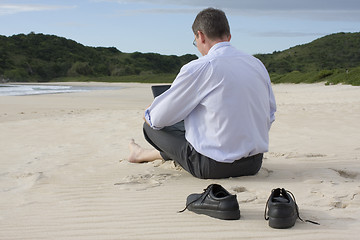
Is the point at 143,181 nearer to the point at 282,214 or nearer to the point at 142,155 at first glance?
the point at 142,155

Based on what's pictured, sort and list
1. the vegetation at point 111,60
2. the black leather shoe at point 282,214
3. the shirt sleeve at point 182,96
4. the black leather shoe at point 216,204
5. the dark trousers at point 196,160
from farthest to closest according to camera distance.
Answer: the vegetation at point 111,60, the dark trousers at point 196,160, the shirt sleeve at point 182,96, the black leather shoe at point 216,204, the black leather shoe at point 282,214

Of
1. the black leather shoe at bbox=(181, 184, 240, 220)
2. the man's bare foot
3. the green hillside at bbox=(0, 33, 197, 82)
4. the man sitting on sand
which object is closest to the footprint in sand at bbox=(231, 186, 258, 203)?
the man sitting on sand

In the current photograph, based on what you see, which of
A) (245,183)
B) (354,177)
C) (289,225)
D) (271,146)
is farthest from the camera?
(271,146)

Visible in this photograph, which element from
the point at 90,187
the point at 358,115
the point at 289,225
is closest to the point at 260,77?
the point at 289,225

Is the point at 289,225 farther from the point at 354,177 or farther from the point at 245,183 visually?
the point at 354,177

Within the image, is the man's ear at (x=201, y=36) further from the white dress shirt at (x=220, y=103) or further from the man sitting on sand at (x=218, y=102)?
the white dress shirt at (x=220, y=103)

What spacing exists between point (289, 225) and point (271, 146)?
359cm

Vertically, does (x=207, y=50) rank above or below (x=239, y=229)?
above

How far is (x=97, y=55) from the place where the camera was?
80312 mm

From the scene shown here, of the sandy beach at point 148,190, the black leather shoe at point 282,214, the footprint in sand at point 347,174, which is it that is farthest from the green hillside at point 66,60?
the black leather shoe at point 282,214

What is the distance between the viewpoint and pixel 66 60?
70875mm

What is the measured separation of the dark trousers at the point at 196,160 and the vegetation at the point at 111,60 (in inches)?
1816

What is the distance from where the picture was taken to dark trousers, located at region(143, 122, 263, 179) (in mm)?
3771

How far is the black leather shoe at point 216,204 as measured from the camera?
9.27 feet
